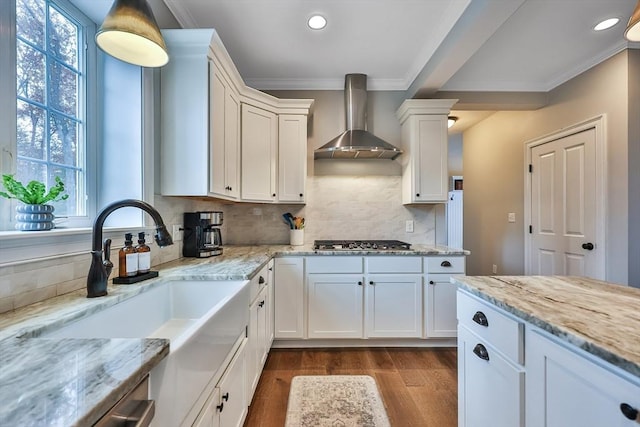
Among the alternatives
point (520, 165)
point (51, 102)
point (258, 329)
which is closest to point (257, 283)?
point (258, 329)

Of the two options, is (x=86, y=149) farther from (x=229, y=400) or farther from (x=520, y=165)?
(x=520, y=165)

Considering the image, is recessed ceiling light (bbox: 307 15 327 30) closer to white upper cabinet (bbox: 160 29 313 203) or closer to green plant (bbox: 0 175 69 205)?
white upper cabinet (bbox: 160 29 313 203)

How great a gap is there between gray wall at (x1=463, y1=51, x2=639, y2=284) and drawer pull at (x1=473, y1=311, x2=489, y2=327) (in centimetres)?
243

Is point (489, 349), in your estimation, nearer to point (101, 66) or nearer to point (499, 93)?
point (101, 66)

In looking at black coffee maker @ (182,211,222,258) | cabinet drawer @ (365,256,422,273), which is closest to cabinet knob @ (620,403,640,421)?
cabinet drawer @ (365,256,422,273)

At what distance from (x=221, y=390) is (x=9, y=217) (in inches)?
41.7

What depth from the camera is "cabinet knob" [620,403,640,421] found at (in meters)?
0.60

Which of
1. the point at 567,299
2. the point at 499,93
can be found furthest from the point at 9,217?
the point at 499,93

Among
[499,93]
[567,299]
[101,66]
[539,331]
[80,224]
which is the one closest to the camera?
[539,331]

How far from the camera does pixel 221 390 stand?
1076mm

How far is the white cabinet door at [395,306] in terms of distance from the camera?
2521mm

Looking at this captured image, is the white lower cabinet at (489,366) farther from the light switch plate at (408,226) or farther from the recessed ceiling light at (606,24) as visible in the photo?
the recessed ceiling light at (606,24)

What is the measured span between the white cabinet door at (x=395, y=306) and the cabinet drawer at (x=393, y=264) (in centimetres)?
5

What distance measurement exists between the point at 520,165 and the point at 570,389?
3.82m
